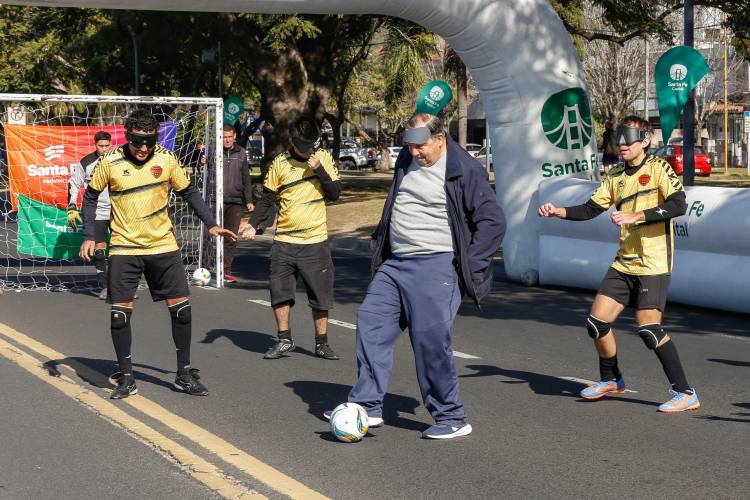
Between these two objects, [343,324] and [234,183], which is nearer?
[343,324]

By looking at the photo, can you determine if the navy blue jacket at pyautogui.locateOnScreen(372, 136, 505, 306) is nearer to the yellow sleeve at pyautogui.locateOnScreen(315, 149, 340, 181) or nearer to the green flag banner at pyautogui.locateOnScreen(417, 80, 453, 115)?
the yellow sleeve at pyautogui.locateOnScreen(315, 149, 340, 181)

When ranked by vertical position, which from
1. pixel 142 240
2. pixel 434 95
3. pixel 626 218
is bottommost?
pixel 142 240

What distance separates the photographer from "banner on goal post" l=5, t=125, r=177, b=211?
14.8 meters

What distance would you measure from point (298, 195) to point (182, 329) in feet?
6.38

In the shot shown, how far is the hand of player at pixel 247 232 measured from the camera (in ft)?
29.3

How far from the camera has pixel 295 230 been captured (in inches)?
373

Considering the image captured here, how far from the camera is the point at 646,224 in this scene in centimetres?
739

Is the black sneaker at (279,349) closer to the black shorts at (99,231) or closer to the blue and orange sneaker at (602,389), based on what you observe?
the black shorts at (99,231)

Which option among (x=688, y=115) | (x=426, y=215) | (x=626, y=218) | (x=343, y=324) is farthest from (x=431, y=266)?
(x=688, y=115)

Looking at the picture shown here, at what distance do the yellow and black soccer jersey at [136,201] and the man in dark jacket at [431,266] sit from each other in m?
1.86

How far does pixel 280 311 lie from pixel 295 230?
0.67m

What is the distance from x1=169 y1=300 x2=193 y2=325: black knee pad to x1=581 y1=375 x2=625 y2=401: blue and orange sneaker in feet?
8.83

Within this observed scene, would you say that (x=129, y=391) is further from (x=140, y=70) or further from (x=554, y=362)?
(x=140, y=70)

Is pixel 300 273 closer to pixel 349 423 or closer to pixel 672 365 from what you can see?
pixel 349 423
